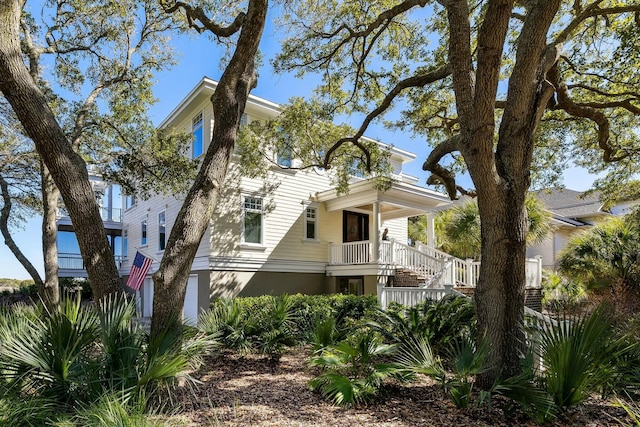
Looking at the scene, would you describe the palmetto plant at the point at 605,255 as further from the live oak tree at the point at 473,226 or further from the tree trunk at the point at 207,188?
the tree trunk at the point at 207,188

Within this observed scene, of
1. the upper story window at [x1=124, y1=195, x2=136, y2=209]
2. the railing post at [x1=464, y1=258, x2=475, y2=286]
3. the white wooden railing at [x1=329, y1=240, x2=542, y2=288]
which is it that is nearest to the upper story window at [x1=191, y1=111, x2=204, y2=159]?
the white wooden railing at [x1=329, y1=240, x2=542, y2=288]

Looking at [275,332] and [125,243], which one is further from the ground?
[125,243]

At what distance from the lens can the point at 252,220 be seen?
14758 mm

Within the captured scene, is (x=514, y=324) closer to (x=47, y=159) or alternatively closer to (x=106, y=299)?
(x=106, y=299)

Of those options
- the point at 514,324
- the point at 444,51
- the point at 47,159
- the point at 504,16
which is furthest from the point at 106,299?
the point at 444,51

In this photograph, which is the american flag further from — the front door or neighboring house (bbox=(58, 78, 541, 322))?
the front door

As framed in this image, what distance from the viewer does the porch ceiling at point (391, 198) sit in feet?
48.9

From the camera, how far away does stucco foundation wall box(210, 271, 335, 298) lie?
44.5ft

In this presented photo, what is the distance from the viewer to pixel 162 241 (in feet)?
55.6

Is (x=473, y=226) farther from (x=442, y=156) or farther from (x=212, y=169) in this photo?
(x=212, y=169)

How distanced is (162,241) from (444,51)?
42.7 ft

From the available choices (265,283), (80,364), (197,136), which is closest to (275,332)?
(80,364)

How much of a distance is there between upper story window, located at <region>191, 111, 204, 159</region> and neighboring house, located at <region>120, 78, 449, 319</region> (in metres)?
0.04

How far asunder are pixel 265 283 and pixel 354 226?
5.36m
